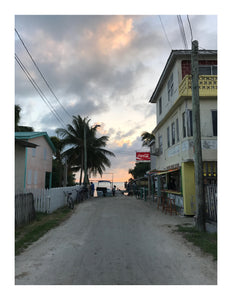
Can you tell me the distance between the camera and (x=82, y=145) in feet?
96.9

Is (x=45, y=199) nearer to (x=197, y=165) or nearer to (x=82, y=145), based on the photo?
(x=197, y=165)

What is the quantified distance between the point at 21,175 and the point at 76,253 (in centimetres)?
1097

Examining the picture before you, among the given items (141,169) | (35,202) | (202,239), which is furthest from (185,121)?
(141,169)

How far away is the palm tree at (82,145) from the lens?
29219mm

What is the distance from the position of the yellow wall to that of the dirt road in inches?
154

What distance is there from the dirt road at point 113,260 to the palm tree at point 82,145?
828 inches

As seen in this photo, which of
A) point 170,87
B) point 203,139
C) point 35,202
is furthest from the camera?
point 170,87

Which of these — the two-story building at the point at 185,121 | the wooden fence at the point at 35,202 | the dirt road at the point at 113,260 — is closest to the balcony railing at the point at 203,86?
the two-story building at the point at 185,121

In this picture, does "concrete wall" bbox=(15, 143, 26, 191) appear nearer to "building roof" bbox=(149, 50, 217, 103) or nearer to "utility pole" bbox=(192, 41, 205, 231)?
"building roof" bbox=(149, 50, 217, 103)

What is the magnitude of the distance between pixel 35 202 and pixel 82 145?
1804 cm

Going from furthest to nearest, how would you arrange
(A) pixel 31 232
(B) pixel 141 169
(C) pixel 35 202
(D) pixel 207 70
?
(B) pixel 141 169 < (D) pixel 207 70 < (C) pixel 35 202 < (A) pixel 31 232

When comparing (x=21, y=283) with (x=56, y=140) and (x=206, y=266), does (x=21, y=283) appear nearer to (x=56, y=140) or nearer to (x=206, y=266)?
(x=206, y=266)

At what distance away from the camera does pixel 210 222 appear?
319 inches

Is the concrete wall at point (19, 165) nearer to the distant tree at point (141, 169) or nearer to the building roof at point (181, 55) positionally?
the building roof at point (181, 55)
